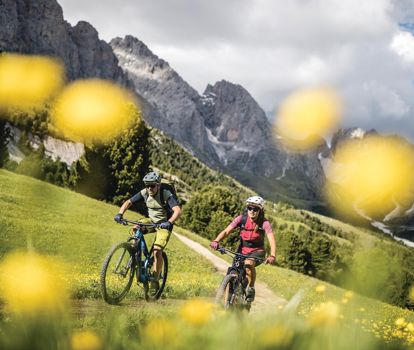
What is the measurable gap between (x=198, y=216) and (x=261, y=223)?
201 feet

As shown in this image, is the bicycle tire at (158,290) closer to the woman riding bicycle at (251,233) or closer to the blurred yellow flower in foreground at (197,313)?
the woman riding bicycle at (251,233)

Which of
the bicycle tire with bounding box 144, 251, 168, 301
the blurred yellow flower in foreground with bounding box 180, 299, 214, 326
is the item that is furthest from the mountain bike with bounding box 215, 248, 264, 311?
the blurred yellow flower in foreground with bounding box 180, 299, 214, 326

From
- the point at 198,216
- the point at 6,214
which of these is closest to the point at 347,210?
the point at 6,214

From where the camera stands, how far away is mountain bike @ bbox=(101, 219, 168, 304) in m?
9.01

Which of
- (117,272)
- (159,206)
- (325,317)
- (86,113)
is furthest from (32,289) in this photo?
(159,206)

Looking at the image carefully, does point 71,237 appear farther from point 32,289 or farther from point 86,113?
point 86,113

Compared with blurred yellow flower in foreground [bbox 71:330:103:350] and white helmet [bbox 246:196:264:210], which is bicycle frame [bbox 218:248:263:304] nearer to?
white helmet [bbox 246:196:264:210]

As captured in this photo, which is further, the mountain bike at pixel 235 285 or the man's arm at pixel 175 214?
the man's arm at pixel 175 214

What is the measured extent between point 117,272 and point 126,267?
0.26 metres

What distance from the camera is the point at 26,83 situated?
265 centimetres

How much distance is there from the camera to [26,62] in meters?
2.95

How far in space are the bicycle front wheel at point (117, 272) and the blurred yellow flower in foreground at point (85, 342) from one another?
7767mm

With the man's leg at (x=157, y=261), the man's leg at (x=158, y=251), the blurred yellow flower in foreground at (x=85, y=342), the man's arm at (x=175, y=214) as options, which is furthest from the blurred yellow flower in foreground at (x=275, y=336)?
the man's leg at (x=157, y=261)

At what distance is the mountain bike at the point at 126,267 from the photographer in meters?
9.01
